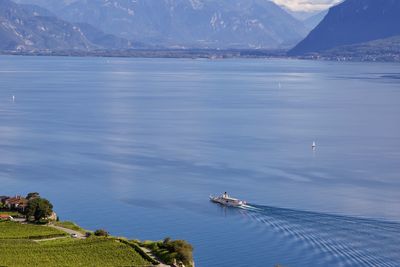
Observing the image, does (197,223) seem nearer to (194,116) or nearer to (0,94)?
(194,116)

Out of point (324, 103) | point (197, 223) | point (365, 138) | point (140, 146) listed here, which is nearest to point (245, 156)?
point (140, 146)

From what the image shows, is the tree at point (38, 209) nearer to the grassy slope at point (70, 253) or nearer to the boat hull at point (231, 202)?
the grassy slope at point (70, 253)

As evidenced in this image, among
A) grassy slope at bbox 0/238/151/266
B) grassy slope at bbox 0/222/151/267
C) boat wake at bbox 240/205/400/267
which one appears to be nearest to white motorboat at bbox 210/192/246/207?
boat wake at bbox 240/205/400/267

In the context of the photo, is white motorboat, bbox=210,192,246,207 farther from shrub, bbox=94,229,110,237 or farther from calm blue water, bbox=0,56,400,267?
shrub, bbox=94,229,110,237

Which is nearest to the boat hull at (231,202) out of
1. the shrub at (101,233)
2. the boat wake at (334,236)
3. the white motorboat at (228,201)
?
the white motorboat at (228,201)

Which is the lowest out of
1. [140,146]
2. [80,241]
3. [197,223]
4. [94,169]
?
[80,241]
